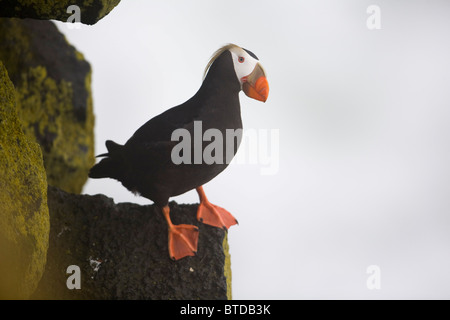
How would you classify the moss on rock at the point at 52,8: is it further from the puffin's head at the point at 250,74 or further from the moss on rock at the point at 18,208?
the puffin's head at the point at 250,74

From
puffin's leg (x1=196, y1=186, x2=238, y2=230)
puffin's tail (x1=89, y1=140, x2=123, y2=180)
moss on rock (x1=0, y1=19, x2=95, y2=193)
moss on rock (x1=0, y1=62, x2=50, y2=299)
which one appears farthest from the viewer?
moss on rock (x1=0, y1=19, x2=95, y2=193)

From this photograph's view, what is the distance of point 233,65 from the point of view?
1.50 metres

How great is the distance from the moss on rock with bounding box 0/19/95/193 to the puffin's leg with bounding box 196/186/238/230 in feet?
2.61

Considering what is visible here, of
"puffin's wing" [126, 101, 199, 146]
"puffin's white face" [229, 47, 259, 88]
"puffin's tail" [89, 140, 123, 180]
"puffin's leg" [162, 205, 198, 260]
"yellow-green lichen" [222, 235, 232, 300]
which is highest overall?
"puffin's white face" [229, 47, 259, 88]

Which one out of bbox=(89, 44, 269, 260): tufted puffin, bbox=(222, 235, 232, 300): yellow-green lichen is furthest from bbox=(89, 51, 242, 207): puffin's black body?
bbox=(222, 235, 232, 300): yellow-green lichen

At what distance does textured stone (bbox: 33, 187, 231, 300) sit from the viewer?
1545 mm

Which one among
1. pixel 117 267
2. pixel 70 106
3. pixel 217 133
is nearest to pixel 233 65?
pixel 217 133

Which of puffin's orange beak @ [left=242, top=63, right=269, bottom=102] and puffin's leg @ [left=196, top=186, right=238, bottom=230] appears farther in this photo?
puffin's leg @ [left=196, top=186, right=238, bottom=230]

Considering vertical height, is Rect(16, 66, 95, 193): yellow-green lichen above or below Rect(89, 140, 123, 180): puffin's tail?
above

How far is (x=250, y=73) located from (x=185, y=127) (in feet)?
0.75

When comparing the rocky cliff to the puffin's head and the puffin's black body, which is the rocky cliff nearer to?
the puffin's black body

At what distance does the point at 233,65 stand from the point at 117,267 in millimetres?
660

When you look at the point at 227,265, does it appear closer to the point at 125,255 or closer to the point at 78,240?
the point at 125,255

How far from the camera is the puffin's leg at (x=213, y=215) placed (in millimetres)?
1718
